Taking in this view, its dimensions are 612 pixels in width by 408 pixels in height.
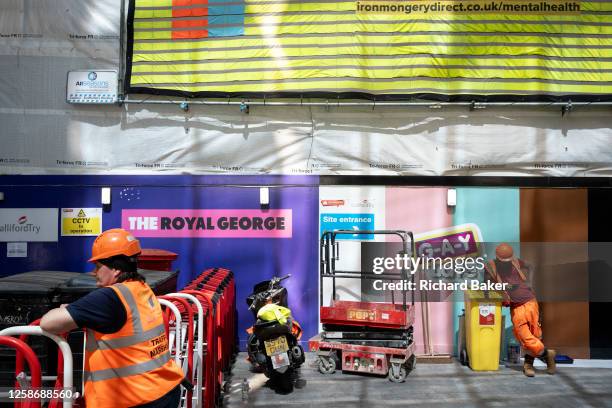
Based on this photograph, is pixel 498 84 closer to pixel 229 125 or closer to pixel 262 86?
pixel 262 86

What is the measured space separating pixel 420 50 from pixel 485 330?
13.7ft

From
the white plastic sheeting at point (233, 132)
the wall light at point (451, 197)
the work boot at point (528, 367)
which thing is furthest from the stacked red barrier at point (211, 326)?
the work boot at point (528, 367)

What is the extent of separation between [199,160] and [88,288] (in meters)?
4.00

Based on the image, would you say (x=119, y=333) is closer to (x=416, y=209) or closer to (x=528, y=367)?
(x=528, y=367)

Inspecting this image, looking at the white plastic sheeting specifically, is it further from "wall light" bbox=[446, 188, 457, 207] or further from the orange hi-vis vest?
the orange hi-vis vest

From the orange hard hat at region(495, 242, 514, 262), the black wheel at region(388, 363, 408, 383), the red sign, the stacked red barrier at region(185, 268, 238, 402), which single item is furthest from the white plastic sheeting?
the black wheel at region(388, 363, 408, 383)

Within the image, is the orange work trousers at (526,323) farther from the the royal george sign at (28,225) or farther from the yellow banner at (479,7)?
the the royal george sign at (28,225)

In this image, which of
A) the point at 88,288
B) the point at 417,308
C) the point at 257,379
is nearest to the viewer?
the point at 88,288

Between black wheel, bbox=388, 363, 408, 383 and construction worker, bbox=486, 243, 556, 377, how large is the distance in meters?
1.69

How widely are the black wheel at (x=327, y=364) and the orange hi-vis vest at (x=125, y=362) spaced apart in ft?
14.1

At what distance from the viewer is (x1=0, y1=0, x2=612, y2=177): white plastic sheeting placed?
8258mm

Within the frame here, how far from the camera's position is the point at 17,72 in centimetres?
827

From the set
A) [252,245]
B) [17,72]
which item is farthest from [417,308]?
[17,72]

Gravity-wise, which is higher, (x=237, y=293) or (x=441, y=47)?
(x=441, y=47)
